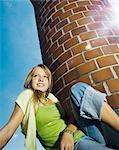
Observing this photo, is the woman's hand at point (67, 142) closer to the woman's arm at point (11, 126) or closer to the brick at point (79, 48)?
the woman's arm at point (11, 126)

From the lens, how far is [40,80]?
152cm

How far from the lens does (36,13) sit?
242 centimetres

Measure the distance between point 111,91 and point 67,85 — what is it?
0.28 meters

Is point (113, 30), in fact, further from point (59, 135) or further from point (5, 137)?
point (5, 137)

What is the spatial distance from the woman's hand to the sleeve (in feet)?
0.76

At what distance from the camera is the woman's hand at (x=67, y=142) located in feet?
4.06

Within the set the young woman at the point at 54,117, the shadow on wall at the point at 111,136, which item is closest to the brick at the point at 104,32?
the young woman at the point at 54,117

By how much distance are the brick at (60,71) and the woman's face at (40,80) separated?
0.43 feet

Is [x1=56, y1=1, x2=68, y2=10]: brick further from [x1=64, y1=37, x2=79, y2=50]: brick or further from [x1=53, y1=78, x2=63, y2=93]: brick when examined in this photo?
[x1=53, y1=78, x2=63, y2=93]: brick

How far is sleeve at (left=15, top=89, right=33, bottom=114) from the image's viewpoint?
136cm

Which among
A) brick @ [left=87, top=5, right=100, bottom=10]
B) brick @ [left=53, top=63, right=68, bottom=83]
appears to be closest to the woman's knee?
brick @ [left=53, top=63, right=68, bottom=83]

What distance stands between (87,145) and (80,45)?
68 cm

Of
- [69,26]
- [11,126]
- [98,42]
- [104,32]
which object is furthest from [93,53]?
[11,126]

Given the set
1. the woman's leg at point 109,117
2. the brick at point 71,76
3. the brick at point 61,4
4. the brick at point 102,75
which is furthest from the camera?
the brick at point 61,4
